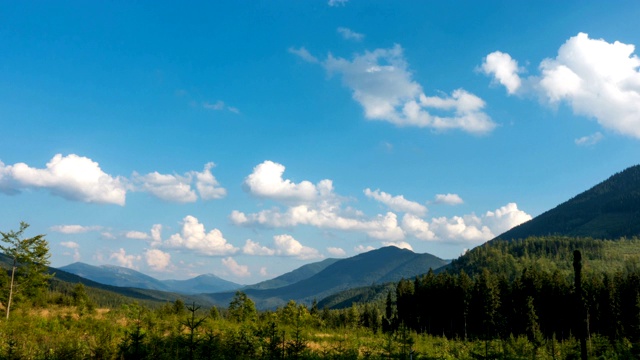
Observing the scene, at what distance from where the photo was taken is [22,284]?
40.9 m

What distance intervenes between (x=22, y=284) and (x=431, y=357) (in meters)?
44.1

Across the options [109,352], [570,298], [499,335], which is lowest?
[499,335]

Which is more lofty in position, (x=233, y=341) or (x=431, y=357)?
(x=233, y=341)

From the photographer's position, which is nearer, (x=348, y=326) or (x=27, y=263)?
(x=27, y=263)

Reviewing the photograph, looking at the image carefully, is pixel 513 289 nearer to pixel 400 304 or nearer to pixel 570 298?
pixel 570 298

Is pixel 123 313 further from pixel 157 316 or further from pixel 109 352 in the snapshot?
pixel 109 352

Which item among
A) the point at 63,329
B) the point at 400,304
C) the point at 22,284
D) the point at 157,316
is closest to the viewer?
the point at 63,329

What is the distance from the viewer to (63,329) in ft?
94.6

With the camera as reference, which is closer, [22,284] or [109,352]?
[109,352]

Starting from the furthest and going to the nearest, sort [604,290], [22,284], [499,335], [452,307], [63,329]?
1. [452,307]
2. [499,335]
3. [604,290]
4. [22,284]
5. [63,329]

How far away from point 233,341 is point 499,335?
85650mm

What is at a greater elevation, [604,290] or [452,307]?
[604,290]

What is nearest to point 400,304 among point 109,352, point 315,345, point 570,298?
point 570,298

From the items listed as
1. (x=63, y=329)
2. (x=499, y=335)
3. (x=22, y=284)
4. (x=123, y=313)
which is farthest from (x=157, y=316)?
(x=499, y=335)
